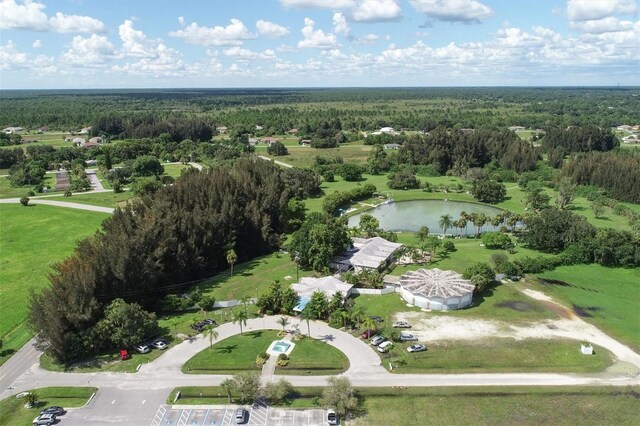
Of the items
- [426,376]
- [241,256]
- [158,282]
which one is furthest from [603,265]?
[158,282]

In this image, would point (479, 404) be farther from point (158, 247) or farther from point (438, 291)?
point (158, 247)

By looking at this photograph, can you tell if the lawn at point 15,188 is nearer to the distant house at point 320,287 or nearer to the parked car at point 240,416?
the distant house at point 320,287

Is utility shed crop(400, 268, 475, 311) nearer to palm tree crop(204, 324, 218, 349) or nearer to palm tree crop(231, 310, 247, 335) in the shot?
palm tree crop(231, 310, 247, 335)

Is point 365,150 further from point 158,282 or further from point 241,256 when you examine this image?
point 158,282

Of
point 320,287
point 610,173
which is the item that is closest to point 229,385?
point 320,287

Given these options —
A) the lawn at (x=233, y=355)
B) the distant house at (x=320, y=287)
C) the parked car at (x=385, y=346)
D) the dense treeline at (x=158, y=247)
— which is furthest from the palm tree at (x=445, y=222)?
the lawn at (x=233, y=355)

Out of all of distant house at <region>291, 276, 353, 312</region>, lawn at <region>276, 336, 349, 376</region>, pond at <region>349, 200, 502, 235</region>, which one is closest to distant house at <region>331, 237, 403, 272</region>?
distant house at <region>291, 276, 353, 312</region>

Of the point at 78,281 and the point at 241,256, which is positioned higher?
the point at 78,281
